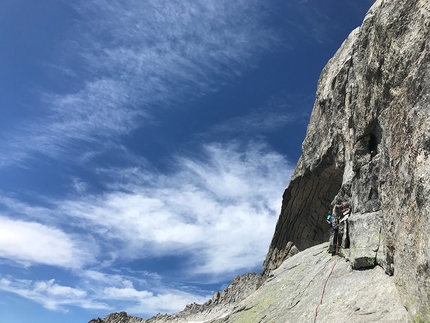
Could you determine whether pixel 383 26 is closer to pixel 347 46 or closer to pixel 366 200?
pixel 366 200

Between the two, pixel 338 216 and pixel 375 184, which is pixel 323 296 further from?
pixel 338 216

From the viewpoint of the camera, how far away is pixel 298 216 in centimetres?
3888

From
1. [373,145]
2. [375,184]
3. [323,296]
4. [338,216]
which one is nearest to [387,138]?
[375,184]

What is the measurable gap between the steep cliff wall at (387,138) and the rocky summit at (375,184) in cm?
4

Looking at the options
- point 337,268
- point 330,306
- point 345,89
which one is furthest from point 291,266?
point 345,89

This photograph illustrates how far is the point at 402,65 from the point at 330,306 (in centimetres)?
995

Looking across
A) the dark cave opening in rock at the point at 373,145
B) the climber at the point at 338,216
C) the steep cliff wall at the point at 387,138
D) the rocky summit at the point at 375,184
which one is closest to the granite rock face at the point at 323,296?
the rocky summit at the point at 375,184

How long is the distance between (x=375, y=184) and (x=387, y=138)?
399cm

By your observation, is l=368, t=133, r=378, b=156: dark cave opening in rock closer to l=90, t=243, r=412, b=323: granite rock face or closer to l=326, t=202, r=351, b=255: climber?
l=326, t=202, r=351, b=255: climber

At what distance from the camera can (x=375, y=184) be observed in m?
17.9

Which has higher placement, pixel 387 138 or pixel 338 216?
pixel 387 138

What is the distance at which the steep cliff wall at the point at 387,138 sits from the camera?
35.3 feet

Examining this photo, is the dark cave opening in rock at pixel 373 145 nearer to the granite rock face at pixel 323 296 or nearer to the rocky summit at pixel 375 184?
the rocky summit at pixel 375 184

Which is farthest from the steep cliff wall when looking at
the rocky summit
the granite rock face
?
the granite rock face
